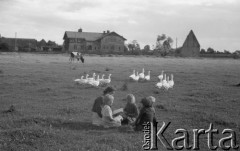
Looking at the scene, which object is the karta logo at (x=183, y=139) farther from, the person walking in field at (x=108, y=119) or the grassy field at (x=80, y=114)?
the person walking in field at (x=108, y=119)

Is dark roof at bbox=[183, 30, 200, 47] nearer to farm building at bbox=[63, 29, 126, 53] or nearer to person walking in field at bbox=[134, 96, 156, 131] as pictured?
farm building at bbox=[63, 29, 126, 53]

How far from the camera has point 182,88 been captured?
854 inches

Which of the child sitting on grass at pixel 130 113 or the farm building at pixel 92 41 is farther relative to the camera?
the farm building at pixel 92 41

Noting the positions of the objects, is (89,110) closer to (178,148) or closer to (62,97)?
(62,97)

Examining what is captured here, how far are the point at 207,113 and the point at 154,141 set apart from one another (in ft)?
15.7

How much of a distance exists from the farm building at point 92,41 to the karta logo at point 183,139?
105998mm

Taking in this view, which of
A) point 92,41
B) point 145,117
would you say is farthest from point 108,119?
point 92,41

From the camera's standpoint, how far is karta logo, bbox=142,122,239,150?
9233mm

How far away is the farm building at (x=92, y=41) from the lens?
384ft

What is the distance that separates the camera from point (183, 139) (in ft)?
32.3

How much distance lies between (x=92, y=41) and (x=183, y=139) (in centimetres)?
11103

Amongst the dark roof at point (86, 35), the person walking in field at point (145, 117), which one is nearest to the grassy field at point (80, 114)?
the person walking in field at point (145, 117)

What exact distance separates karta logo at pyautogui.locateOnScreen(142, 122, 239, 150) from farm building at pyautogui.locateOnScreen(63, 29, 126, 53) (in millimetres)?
105998

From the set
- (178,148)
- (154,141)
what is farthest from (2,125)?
(178,148)
